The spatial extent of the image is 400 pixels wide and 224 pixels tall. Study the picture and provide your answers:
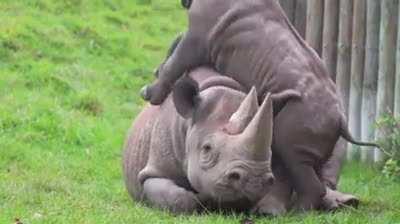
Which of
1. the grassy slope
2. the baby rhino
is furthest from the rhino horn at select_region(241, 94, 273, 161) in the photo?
the grassy slope

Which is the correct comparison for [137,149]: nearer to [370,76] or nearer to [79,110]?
[370,76]

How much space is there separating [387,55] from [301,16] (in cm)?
125

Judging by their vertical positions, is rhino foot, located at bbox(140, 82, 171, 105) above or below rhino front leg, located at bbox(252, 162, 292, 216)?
above

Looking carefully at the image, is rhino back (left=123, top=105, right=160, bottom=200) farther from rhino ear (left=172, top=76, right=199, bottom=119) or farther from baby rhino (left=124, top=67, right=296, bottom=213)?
rhino ear (left=172, top=76, right=199, bottom=119)

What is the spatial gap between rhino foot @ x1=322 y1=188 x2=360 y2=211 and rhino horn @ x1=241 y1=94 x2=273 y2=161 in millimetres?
905

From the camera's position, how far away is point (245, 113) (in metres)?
6.91

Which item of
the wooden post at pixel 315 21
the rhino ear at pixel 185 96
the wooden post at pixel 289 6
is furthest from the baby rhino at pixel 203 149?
the wooden post at pixel 289 6

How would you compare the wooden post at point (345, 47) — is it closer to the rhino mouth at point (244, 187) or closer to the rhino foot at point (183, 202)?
the rhino foot at point (183, 202)

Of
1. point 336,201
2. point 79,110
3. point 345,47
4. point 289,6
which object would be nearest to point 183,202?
point 336,201

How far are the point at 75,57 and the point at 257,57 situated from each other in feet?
25.2

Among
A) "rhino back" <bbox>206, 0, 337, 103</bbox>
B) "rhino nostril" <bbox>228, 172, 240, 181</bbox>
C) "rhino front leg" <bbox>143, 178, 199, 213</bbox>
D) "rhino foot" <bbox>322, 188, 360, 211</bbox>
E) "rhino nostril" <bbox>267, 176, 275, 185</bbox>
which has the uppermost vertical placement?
"rhino back" <bbox>206, 0, 337, 103</bbox>

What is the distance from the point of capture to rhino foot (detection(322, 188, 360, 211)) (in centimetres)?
738

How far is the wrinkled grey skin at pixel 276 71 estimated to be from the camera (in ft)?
23.6

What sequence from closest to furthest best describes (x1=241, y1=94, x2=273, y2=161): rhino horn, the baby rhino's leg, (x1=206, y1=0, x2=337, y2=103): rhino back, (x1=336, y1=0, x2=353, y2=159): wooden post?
(x1=241, y1=94, x2=273, y2=161): rhino horn < (x1=206, y1=0, x2=337, y2=103): rhino back < the baby rhino's leg < (x1=336, y1=0, x2=353, y2=159): wooden post
